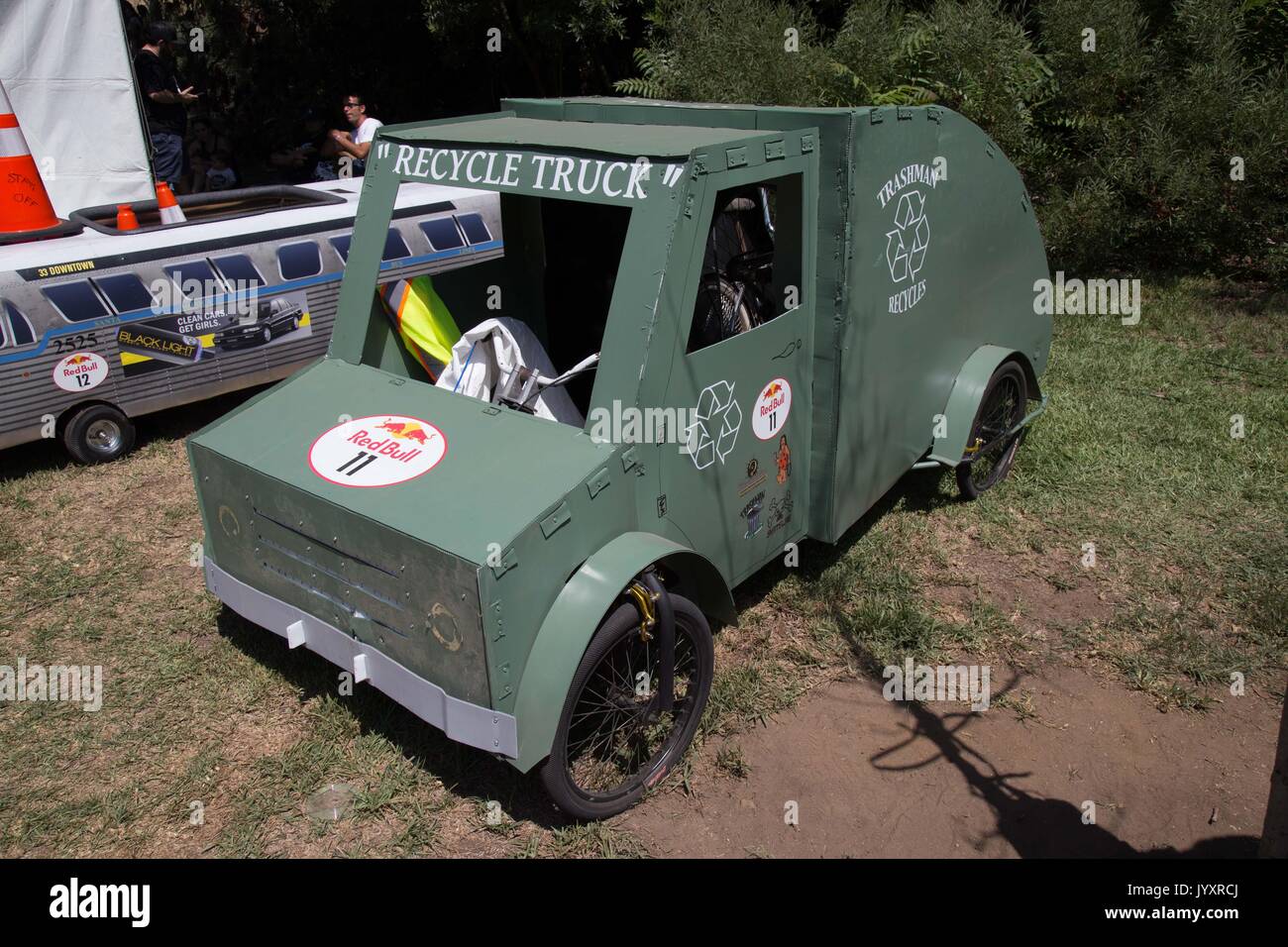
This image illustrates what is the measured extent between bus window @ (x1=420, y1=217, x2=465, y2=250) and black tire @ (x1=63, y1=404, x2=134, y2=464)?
95.5 inches

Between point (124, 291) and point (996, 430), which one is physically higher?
point (124, 291)

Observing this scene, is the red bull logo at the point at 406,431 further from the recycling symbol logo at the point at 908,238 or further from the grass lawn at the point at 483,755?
the recycling symbol logo at the point at 908,238

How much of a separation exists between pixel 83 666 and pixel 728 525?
2.93 m

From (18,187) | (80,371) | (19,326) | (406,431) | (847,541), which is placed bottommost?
(847,541)

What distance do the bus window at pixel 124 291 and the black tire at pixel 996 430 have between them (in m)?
4.97

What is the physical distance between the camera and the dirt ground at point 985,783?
3.53m

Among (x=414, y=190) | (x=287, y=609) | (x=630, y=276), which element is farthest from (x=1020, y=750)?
(x=414, y=190)

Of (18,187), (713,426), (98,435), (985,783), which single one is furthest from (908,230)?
(18,187)

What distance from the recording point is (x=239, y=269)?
6496 millimetres

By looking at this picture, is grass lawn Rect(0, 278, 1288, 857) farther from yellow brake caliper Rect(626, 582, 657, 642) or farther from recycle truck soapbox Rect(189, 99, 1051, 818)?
yellow brake caliper Rect(626, 582, 657, 642)

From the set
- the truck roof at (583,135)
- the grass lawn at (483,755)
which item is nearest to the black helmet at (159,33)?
the grass lawn at (483,755)

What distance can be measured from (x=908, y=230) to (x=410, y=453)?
2411 mm

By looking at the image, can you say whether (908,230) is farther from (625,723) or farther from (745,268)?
(625,723)

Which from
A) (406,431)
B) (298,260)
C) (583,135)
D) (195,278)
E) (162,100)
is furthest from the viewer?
(162,100)
